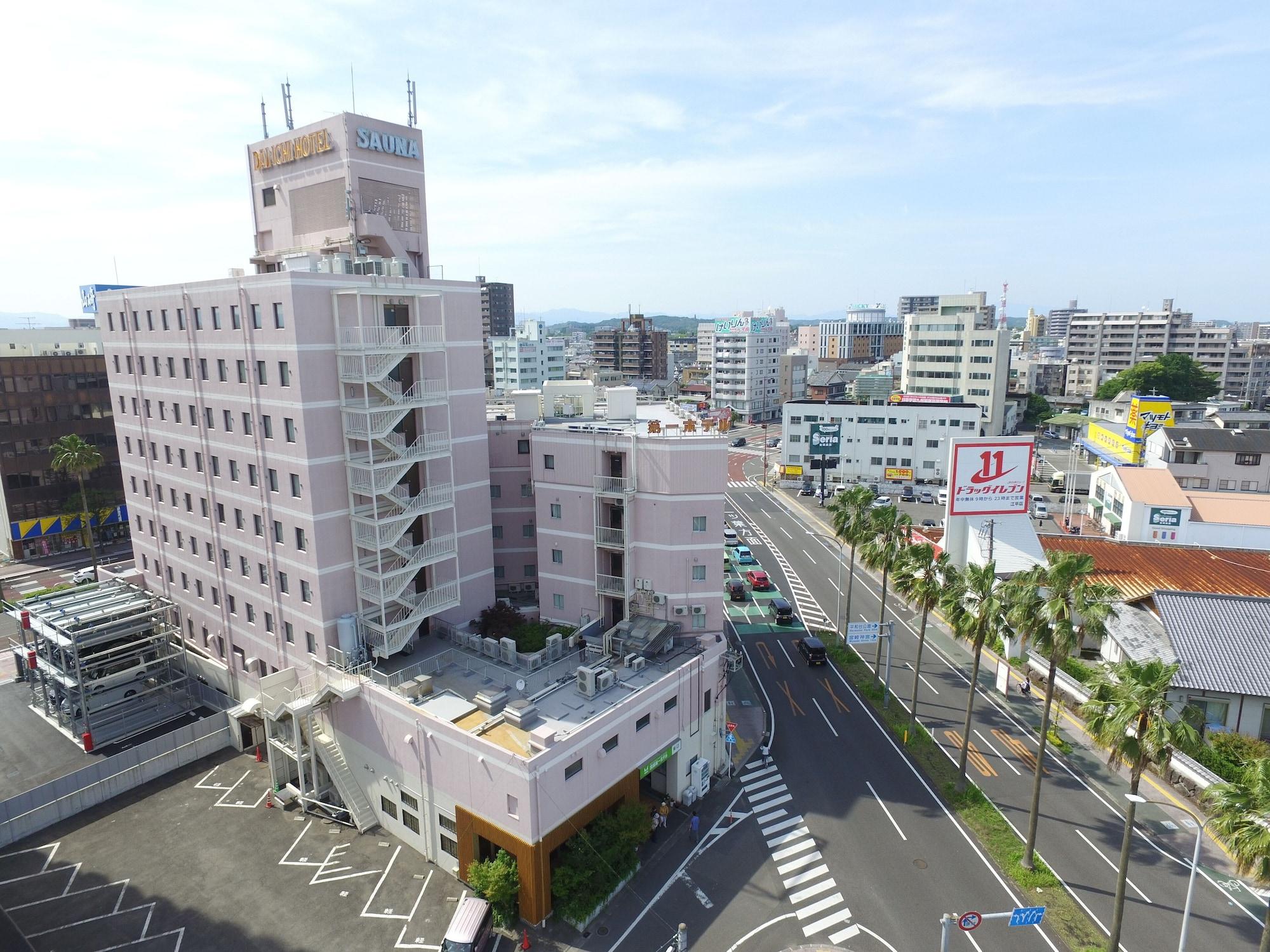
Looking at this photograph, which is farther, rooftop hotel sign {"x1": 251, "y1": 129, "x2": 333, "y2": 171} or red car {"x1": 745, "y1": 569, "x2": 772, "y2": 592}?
red car {"x1": 745, "y1": 569, "x2": 772, "y2": 592}

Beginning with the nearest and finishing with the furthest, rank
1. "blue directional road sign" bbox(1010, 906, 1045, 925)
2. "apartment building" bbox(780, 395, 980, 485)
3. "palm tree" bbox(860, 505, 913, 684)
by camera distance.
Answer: "blue directional road sign" bbox(1010, 906, 1045, 925)
"palm tree" bbox(860, 505, 913, 684)
"apartment building" bbox(780, 395, 980, 485)

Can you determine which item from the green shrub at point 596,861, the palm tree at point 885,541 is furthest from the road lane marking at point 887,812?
the green shrub at point 596,861

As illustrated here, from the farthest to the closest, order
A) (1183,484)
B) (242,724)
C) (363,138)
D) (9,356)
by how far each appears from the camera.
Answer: (1183,484), (9,356), (242,724), (363,138)

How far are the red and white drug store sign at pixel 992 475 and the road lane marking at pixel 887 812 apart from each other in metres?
31.3

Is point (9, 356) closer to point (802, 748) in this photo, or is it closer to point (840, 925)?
point (802, 748)

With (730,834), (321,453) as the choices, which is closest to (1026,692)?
(730,834)

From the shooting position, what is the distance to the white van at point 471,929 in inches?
1207

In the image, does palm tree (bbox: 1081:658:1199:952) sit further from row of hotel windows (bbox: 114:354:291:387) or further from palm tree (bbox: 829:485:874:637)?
row of hotel windows (bbox: 114:354:291:387)

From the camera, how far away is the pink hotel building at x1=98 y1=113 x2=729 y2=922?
122 feet

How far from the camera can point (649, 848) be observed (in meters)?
38.0

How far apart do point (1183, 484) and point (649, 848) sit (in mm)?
92633

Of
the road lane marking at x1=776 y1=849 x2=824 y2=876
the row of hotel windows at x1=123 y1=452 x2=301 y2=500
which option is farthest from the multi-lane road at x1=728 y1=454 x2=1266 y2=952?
the row of hotel windows at x1=123 y1=452 x2=301 y2=500

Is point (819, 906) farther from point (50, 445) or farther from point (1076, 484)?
point (1076, 484)

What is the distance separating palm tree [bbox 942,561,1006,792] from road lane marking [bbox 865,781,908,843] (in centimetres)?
501
